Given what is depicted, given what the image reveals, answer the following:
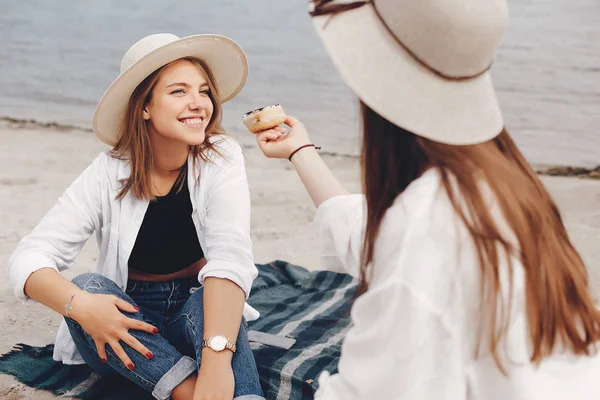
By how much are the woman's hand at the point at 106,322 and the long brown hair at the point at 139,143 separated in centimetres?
33

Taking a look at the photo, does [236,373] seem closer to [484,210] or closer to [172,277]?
[172,277]

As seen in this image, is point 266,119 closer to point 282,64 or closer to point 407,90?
point 407,90

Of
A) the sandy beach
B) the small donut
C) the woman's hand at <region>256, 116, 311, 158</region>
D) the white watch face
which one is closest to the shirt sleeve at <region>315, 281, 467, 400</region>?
the woman's hand at <region>256, 116, 311, 158</region>

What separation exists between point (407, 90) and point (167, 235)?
120cm

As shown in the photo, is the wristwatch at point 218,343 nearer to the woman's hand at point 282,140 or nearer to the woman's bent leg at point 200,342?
the woman's bent leg at point 200,342

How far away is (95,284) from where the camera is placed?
1946 mm

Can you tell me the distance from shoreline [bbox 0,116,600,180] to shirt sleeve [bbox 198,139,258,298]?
13.6 feet

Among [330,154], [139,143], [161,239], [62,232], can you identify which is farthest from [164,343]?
[330,154]

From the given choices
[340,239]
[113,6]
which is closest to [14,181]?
[340,239]

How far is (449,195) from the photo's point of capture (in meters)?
1.04

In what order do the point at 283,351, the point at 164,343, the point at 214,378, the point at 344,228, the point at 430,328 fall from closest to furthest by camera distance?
the point at 430,328 → the point at 344,228 → the point at 214,378 → the point at 164,343 → the point at 283,351

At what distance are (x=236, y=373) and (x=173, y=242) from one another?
0.45 meters

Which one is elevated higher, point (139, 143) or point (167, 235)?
point (139, 143)

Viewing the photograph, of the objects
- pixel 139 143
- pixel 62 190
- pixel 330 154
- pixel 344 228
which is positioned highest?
pixel 344 228
